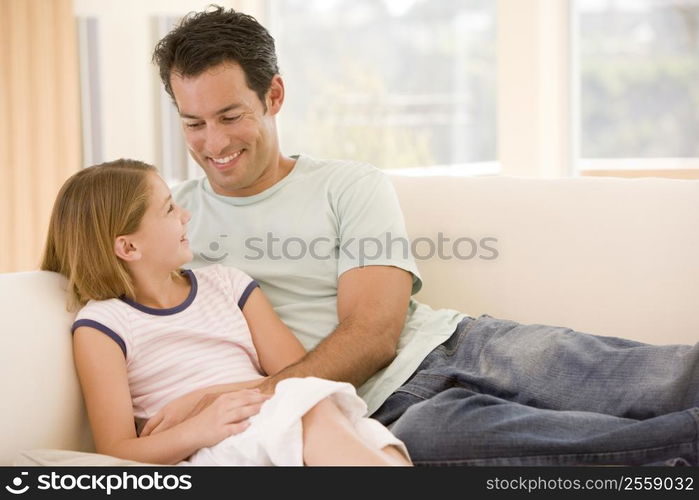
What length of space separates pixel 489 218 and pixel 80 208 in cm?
90

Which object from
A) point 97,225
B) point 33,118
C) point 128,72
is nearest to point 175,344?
point 97,225

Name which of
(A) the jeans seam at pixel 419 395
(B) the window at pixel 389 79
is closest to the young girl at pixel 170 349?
(A) the jeans seam at pixel 419 395

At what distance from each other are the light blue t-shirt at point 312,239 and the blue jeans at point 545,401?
135mm

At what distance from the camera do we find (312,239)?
77.0 inches

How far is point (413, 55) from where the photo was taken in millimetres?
4281

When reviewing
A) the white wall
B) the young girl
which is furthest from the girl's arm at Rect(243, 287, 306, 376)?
the white wall

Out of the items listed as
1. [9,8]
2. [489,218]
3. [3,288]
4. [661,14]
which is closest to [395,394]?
[489,218]

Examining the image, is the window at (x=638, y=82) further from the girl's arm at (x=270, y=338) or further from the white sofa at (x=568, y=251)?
the girl's arm at (x=270, y=338)

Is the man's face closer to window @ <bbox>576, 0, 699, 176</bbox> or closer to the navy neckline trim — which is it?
the navy neckline trim

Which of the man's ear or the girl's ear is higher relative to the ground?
the man's ear

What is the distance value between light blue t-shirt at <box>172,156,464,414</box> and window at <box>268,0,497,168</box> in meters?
2.23

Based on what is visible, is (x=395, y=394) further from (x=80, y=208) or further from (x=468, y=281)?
(x=80, y=208)

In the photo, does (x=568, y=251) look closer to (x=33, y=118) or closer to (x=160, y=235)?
(x=160, y=235)

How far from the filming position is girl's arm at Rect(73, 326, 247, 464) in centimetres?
145
